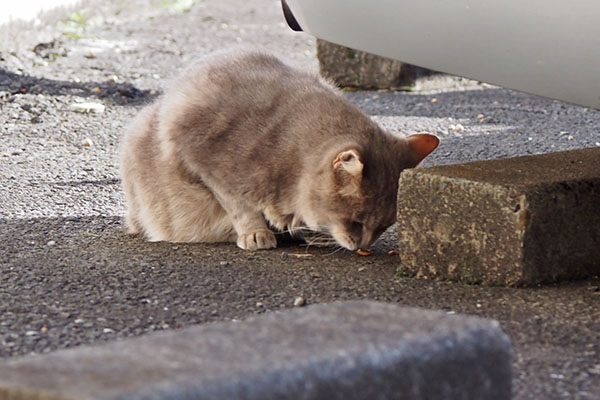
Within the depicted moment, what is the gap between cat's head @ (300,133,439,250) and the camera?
11.5 feet

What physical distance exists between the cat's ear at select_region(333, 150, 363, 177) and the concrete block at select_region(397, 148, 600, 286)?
196mm

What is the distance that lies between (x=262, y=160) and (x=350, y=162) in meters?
0.43

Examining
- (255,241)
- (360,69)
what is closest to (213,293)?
(255,241)

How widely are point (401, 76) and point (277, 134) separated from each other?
4397 millimetres

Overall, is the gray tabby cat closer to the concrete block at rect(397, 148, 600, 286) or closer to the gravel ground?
the gravel ground

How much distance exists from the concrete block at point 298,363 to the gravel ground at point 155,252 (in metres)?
0.62

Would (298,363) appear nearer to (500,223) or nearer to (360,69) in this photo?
(500,223)

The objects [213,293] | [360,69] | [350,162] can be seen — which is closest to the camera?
[213,293]

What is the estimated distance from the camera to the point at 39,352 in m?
2.57

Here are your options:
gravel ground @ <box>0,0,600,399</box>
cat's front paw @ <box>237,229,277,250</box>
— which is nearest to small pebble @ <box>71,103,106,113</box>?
gravel ground @ <box>0,0,600,399</box>

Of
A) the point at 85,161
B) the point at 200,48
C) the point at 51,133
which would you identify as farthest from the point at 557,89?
the point at 200,48

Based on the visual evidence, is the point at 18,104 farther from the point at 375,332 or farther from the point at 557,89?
the point at 375,332

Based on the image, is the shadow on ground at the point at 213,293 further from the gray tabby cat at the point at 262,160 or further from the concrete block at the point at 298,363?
the concrete block at the point at 298,363

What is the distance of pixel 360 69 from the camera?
7848 mm
